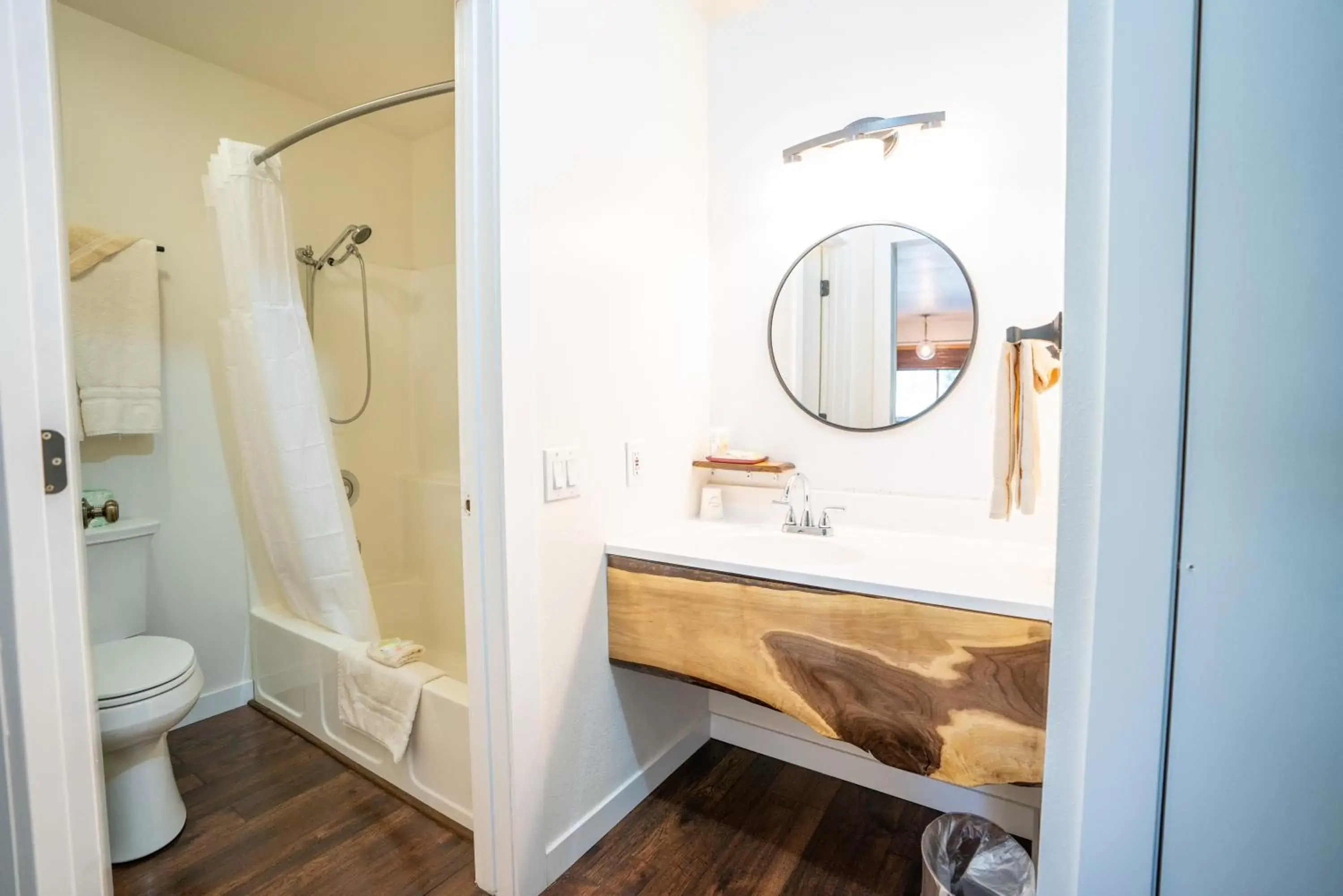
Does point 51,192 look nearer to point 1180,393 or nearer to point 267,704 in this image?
point 1180,393

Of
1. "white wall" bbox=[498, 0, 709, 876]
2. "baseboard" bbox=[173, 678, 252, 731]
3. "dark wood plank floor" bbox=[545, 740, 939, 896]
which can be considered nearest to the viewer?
"white wall" bbox=[498, 0, 709, 876]

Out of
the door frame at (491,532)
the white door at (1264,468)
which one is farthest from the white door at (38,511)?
the white door at (1264,468)

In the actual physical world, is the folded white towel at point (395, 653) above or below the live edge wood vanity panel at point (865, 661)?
below

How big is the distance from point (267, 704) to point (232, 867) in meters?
0.91

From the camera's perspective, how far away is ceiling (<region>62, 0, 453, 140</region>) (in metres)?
1.88

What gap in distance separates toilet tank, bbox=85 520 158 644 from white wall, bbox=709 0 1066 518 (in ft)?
6.57

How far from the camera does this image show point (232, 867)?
149cm

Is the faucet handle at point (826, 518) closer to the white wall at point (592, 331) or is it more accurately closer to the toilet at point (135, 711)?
the white wall at point (592, 331)

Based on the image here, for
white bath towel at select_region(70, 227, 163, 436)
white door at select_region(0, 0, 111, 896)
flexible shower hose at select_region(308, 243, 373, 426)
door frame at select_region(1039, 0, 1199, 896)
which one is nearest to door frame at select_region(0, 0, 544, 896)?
white door at select_region(0, 0, 111, 896)

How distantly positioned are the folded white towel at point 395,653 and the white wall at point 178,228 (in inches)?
35.2

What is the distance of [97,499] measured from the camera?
193cm

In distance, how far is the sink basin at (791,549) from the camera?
1.63 metres

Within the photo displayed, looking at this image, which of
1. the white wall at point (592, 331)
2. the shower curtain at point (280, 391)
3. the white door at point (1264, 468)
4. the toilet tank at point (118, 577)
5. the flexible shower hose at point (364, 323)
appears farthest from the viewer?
the flexible shower hose at point (364, 323)

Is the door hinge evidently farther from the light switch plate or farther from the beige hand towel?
the beige hand towel
